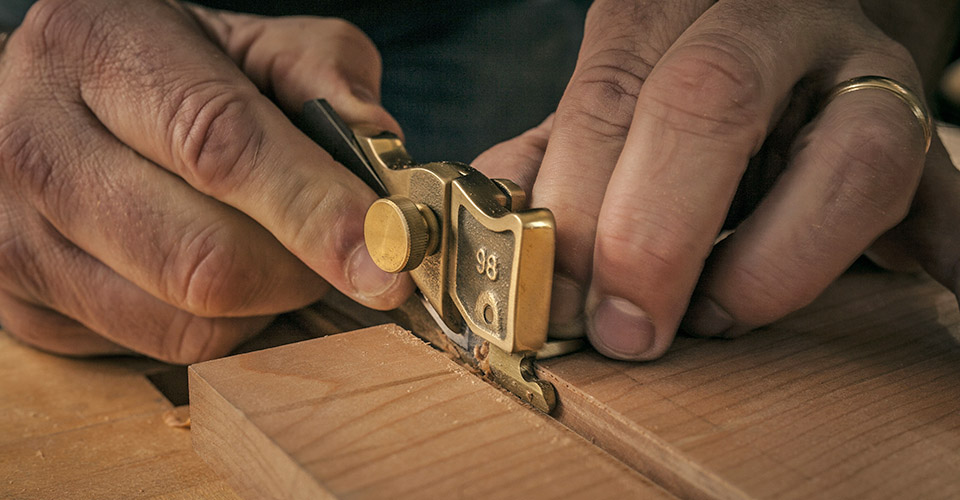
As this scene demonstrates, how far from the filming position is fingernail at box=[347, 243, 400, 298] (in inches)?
32.1

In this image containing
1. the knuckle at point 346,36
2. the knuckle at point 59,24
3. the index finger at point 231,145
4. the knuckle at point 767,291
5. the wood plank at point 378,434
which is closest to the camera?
the wood plank at point 378,434

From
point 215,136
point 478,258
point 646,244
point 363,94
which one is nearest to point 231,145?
point 215,136

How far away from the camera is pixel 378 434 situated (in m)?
0.56

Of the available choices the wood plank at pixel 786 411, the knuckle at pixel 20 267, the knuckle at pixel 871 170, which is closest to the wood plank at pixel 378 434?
the wood plank at pixel 786 411

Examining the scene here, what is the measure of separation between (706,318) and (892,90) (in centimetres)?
32

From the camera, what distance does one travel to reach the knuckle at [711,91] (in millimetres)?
694

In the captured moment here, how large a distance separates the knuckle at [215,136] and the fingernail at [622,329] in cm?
46

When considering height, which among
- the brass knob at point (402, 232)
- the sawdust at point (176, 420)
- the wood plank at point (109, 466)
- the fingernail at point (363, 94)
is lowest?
the sawdust at point (176, 420)

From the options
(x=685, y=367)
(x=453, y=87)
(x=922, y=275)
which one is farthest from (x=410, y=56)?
(x=685, y=367)

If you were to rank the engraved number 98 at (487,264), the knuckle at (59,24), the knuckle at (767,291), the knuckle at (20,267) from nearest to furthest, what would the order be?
the engraved number 98 at (487,264) → the knuckle at (767,291) → the knuckle at (59,24) → the knuckle at (20,267)

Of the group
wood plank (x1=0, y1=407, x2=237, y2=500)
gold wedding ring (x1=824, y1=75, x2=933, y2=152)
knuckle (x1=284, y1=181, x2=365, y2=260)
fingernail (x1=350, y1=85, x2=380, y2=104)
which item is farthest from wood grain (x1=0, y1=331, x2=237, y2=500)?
gold wedding ring (x1=824, y1=75, x2=933, y2=152)

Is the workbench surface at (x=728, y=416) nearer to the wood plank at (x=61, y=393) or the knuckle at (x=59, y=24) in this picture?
the wood plank at (x=61, y=393)

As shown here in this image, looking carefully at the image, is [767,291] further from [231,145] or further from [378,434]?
[231,145]

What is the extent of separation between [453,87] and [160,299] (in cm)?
123
